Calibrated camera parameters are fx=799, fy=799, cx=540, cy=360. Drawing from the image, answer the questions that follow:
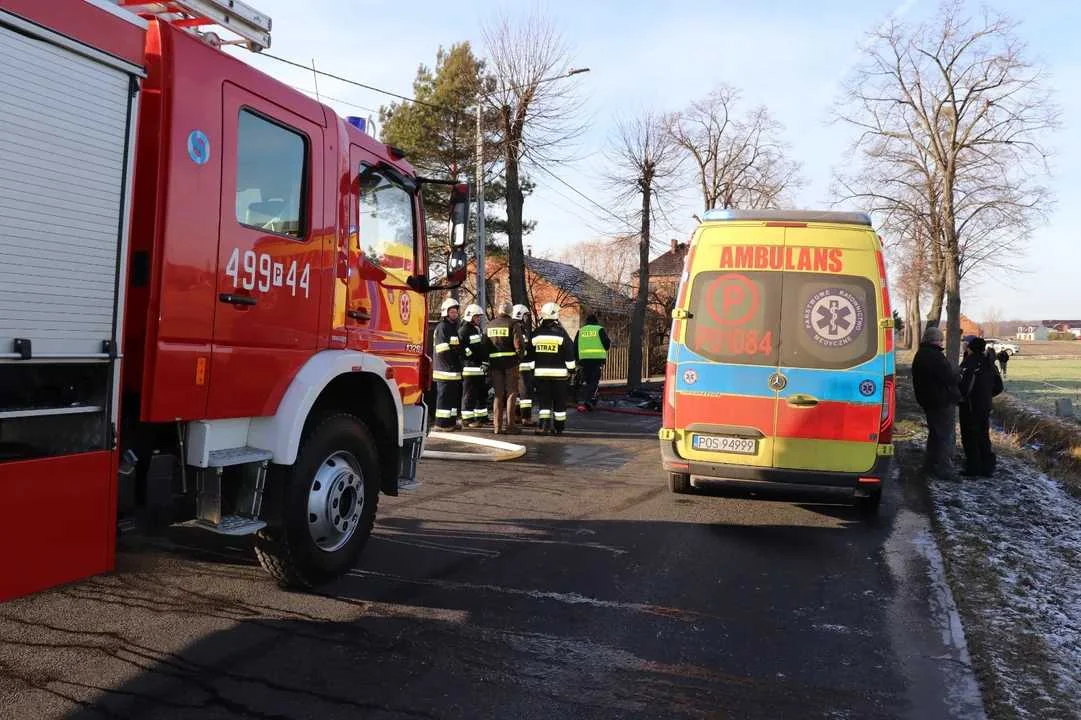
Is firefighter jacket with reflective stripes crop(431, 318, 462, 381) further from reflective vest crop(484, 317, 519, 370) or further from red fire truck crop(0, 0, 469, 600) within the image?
red fire truck crop(0, 0, 469, 600)

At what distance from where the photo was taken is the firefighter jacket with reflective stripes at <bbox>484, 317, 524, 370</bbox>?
11656mm

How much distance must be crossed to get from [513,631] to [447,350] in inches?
300

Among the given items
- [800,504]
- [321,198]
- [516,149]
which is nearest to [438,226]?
[516,149]

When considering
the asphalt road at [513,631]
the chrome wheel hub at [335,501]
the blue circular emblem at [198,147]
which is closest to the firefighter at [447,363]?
the asphalt road at [513,631]

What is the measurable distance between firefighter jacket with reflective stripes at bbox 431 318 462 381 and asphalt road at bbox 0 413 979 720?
5145 mm

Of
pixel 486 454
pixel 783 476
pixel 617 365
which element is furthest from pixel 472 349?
pixel 617 365

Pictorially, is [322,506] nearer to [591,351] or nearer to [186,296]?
[186,296]

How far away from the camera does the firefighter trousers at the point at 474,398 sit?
12.0m

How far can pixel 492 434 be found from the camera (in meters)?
12.0

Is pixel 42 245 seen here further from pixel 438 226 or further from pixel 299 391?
pixel 438 226

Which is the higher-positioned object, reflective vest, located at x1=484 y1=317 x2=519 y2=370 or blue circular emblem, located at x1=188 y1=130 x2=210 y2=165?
blue circular emblem, located at x1=188 y1=130 x2=210 y2=165

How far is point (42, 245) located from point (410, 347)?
286 centimetres

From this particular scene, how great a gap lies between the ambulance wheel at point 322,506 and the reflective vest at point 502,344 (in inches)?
264

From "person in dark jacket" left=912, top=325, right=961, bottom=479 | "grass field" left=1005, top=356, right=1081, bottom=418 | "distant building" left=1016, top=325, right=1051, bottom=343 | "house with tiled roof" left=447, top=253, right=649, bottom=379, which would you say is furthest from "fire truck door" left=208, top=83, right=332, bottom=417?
"distant building" left=1016, top=325, right=1051, bottom=343
